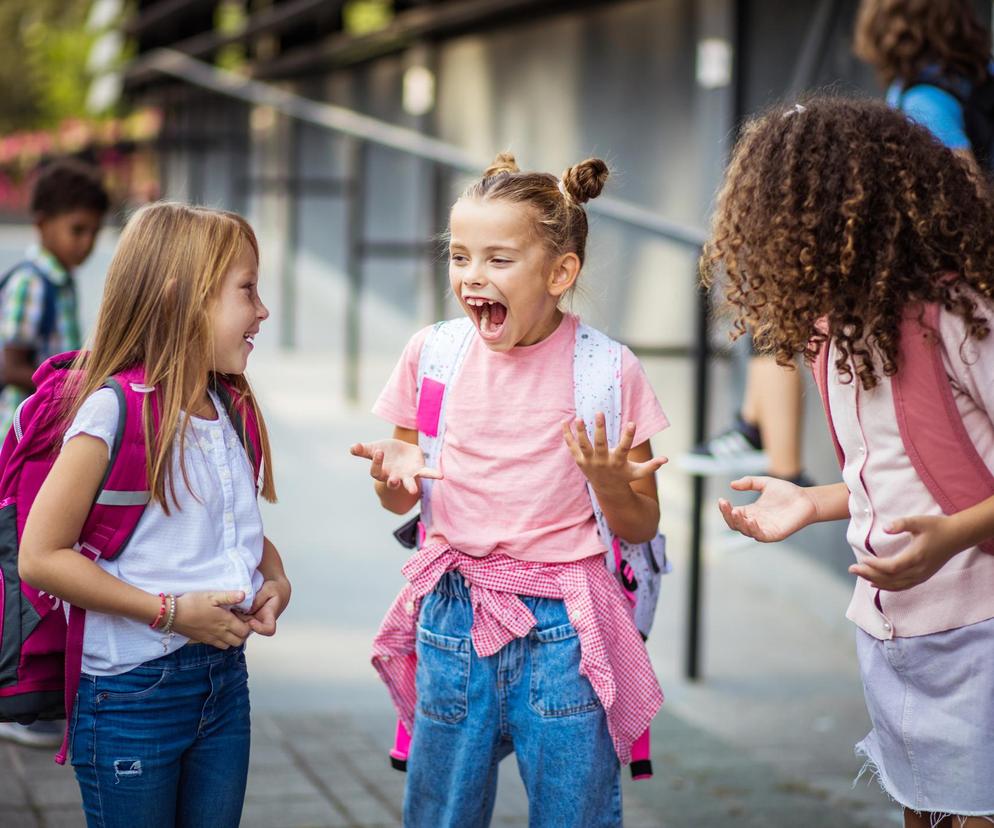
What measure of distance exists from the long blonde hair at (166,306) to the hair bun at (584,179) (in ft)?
1.89

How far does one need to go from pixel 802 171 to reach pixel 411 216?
8470 millimetres

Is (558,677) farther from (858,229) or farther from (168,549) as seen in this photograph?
(858,229)

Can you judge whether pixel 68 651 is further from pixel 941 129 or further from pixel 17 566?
pixel 941 129

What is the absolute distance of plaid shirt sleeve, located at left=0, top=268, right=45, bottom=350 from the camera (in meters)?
3.96

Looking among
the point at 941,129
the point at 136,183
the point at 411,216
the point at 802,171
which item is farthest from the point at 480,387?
the point at 136,183

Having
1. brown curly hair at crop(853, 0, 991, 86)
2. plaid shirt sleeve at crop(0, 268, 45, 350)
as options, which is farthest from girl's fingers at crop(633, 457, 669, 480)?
plaid shirt sleeve at crop(0, 268, 45, 350)

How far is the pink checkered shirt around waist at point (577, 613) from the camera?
7.88 ft

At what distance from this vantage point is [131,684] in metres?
2.25

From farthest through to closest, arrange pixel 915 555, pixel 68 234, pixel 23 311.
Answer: pixel 68 234 → pixel 23 311 → pixel 915 555

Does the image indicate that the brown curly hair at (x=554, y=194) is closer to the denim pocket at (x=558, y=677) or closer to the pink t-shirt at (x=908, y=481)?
the pink t-shirt at (x=908, y=481)

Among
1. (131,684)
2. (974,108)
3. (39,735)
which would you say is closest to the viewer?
(131,684)

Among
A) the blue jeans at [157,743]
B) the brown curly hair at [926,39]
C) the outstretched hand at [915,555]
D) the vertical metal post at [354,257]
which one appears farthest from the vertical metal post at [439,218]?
the outstretched hand at [915,555]

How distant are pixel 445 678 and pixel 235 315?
0.72m

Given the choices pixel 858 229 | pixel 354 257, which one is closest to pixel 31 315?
pixel 858 229
